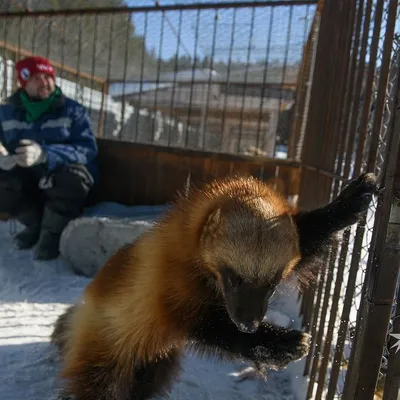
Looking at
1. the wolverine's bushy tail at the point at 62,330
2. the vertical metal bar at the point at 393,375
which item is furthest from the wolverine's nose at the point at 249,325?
the wolverine's bushy tail at the point at 62,330

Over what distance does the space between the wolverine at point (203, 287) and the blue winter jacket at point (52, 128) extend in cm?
230

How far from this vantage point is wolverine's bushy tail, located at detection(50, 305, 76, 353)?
7.88 ft

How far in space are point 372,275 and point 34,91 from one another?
12.1ft

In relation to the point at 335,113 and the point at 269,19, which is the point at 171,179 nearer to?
the point at 269,19

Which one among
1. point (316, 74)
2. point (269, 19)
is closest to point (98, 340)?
point (316, 74)

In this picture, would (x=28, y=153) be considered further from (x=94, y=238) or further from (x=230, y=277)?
(x=230, y=277)

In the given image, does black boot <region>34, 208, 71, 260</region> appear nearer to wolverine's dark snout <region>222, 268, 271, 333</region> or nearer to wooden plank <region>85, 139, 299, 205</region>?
wooden plank <region>85, 139, 299, 205</region>

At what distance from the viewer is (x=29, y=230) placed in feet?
14.3

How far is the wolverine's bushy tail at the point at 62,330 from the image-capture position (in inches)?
94.6

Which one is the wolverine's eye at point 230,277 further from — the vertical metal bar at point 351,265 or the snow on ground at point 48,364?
the snow on ground at point 48,364

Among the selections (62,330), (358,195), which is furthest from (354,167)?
(62,330)

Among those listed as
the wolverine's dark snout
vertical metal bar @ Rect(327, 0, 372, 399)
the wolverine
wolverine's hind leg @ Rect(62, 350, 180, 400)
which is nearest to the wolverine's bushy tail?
the wolverine

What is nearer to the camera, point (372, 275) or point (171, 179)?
point (372, 275)

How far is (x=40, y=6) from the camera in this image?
5.61 metres
